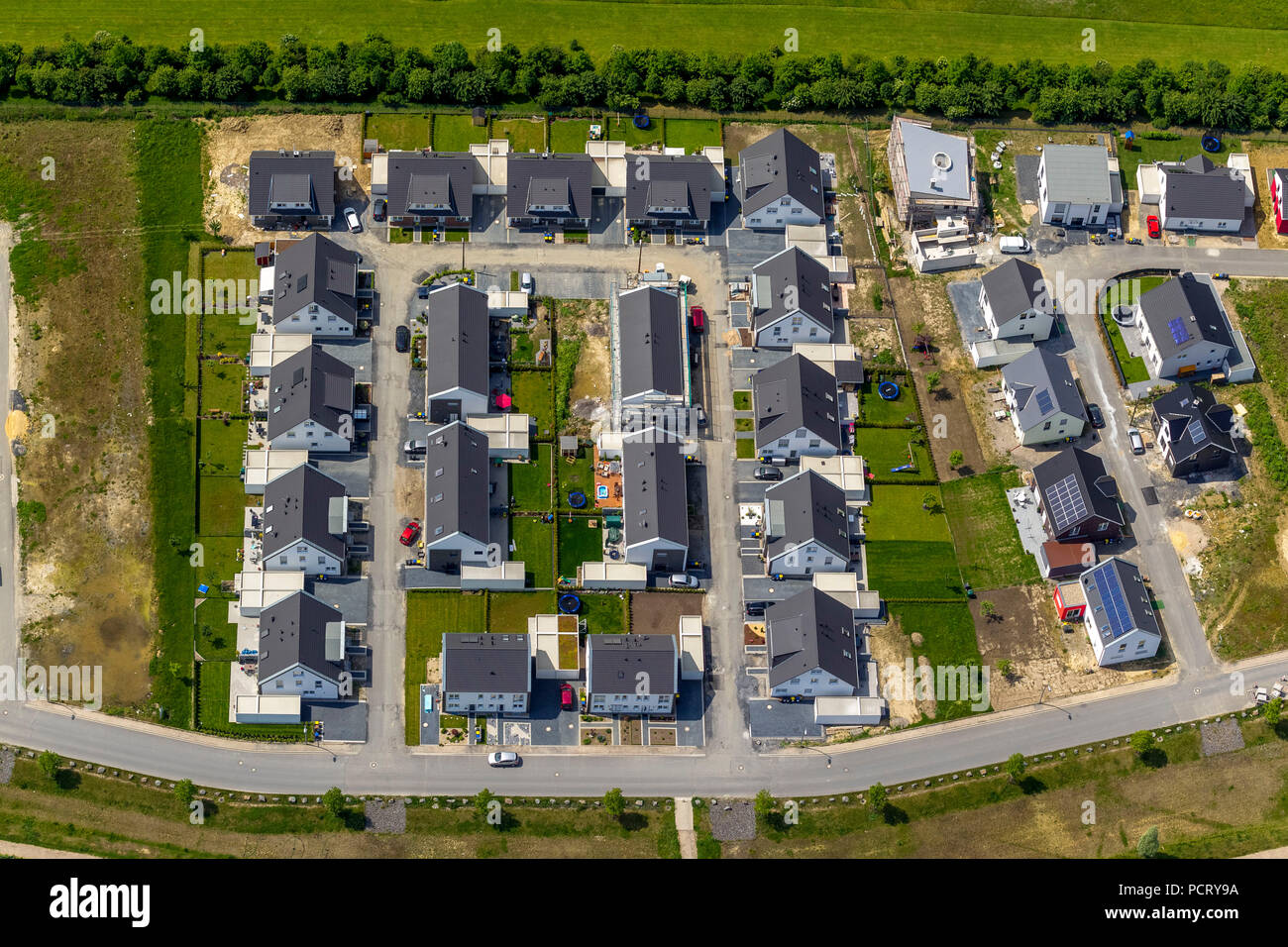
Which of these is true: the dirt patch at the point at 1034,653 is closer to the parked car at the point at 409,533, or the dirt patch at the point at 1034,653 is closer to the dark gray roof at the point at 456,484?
the dark gray roof at the point at 456,484

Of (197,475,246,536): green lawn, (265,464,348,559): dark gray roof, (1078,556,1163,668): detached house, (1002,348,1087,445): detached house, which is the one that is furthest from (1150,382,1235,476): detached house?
(197,475,246,536): green lawn

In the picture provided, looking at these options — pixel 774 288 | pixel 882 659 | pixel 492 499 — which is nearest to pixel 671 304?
pixel 774 288

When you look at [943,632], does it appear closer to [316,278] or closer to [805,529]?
[805,529]

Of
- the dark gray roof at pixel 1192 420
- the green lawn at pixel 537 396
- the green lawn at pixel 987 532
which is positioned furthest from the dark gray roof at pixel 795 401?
the dark gray roof at pixel 1192 420

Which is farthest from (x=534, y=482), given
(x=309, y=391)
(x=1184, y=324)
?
(x=1184, y=324)

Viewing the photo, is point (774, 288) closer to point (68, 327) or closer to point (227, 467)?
point (227, 467)

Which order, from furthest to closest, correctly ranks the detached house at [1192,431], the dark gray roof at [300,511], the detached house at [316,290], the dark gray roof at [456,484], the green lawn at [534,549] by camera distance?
the detached house at [316,290] → the detached house at [1192,431] → the green lawn at [534,549] → the dark gray roof at [456,484] → the dark gray roof at [300,511]
